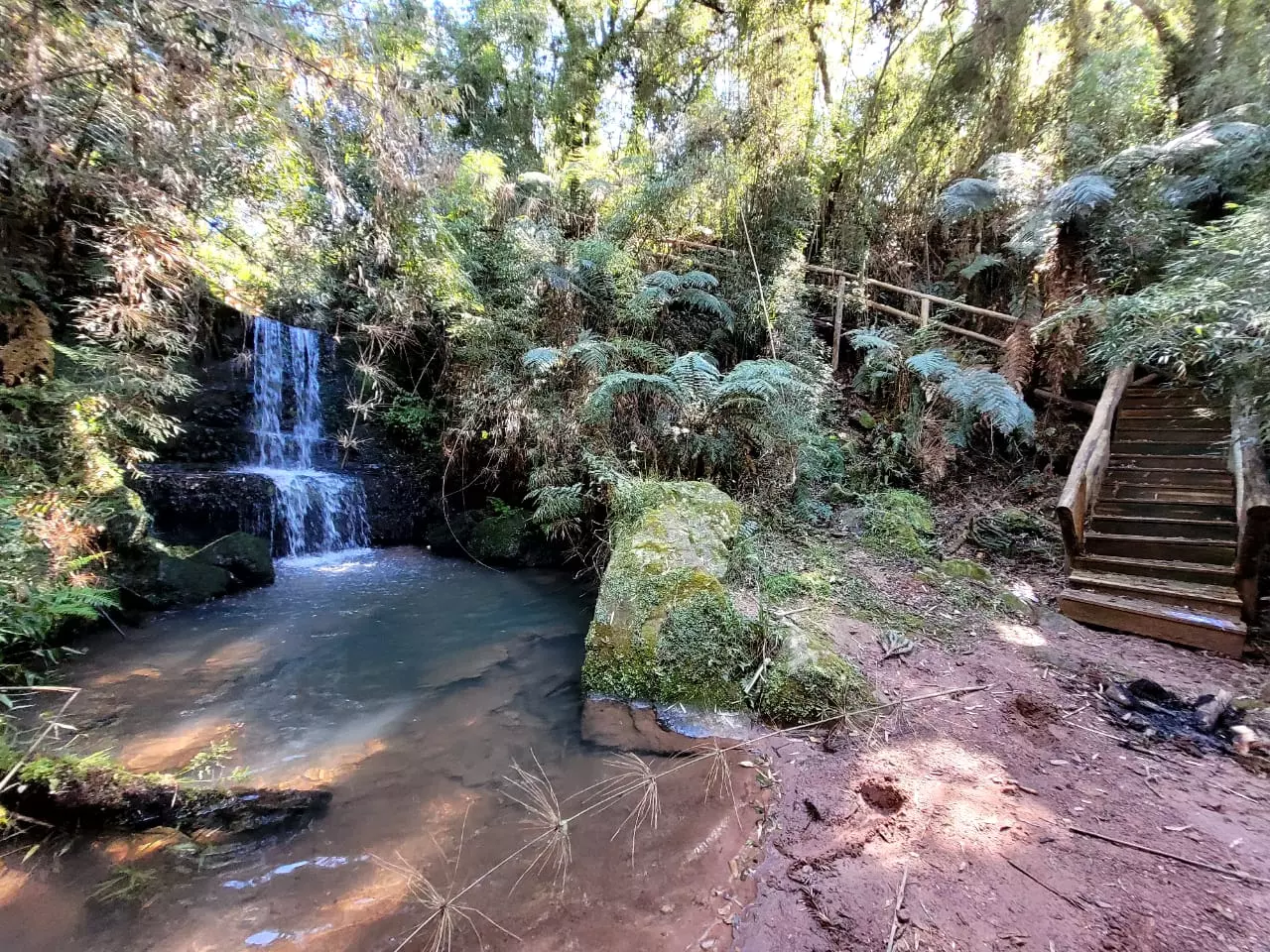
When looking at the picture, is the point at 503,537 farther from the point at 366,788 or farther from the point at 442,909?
the point at 442,909

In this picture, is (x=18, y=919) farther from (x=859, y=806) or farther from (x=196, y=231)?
(x=196, y=231)

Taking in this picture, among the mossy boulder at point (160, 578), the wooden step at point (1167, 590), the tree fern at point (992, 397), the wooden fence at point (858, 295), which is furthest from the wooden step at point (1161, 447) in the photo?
the mossy boulder at point (160, 578)

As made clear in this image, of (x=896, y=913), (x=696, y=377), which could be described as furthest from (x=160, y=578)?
(x=896, y=913)

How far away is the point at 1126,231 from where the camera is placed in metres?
6.57

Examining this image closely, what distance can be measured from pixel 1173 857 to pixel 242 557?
25.4 ft

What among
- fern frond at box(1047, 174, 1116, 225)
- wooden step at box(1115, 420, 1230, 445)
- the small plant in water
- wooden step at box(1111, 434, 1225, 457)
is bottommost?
the small plant in water

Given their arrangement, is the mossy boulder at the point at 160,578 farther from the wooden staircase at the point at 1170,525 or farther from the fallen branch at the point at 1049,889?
the wooden staircase at the point at 1170,525

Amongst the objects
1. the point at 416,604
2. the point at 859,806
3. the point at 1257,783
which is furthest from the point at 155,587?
the point at 1257,783

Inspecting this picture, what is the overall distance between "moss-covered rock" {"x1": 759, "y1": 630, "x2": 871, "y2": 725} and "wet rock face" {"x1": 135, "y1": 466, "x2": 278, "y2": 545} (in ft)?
22.1

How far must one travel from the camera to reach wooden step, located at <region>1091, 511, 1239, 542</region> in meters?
4.46

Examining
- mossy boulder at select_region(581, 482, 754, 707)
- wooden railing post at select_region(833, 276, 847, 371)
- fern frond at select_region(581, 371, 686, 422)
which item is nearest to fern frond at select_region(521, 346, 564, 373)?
fern frond at select_region(581, 371, 686, 422)

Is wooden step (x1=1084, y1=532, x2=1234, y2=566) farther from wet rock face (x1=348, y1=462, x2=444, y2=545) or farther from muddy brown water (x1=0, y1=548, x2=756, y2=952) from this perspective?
wet rock face (x1=348, y1=462, x2=444, y2=545)

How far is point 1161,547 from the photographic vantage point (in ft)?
15.1

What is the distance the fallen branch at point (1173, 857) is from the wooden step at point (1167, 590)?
301 cm
